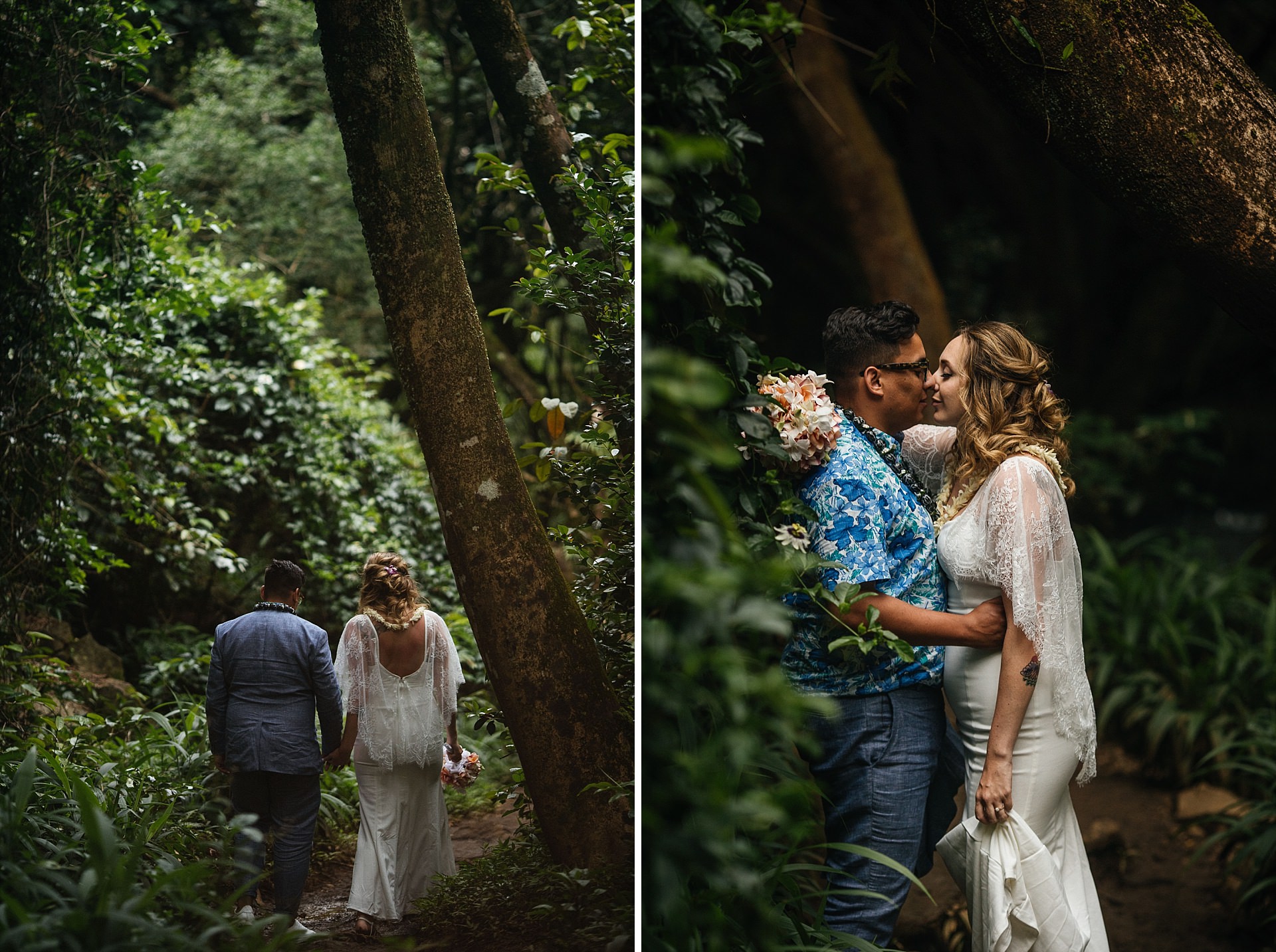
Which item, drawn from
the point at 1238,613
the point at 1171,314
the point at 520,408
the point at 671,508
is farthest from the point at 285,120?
the point at 1171,314

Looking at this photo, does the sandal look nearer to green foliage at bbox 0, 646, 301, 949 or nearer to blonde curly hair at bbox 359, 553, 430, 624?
green foliage at bbox 0, 646, 301, 949

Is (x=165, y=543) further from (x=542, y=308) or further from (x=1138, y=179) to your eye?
(x=1138, y=179)

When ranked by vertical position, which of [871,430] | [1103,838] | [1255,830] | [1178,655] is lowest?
[1103,838]

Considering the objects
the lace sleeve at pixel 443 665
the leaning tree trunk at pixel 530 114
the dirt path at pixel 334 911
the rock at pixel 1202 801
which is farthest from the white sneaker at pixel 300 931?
the rock at pixel 1202 801

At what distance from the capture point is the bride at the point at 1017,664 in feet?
6.40

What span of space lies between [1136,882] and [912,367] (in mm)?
3157

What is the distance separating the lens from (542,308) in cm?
172

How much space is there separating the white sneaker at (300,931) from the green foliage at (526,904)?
167mm

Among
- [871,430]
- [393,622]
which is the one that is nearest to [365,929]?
[393,622]

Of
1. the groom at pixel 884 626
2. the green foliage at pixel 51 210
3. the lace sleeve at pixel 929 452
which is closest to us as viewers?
the green foliage at pixel 51 210

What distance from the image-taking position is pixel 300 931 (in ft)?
4.33

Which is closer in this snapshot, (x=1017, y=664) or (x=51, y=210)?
(x=51, y=210)

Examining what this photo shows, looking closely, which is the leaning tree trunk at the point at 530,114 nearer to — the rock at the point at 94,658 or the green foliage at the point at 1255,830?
the rock at the point at 94,658

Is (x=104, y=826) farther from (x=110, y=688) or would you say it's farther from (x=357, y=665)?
(x=357, y=665)
